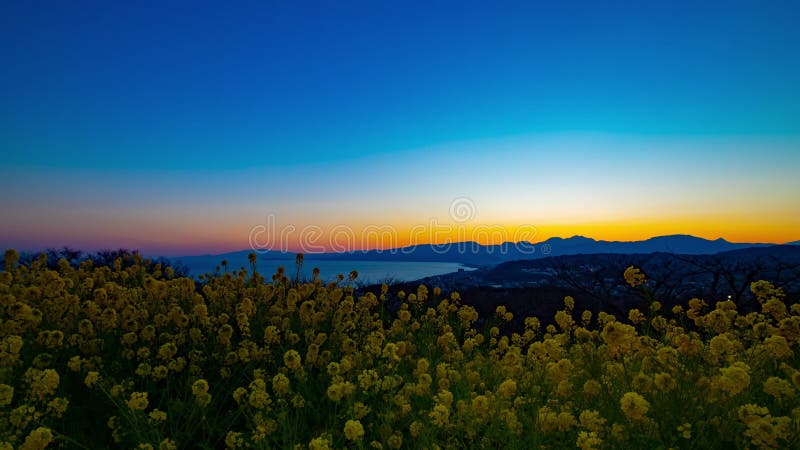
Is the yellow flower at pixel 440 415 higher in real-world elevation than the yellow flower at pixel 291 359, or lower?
lower

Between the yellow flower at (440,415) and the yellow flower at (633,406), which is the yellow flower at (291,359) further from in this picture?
the yellow flower at (633,406)

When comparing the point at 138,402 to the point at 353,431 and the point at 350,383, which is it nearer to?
the point at 350,383

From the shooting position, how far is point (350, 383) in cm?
365

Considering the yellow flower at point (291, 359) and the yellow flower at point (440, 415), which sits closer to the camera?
the yellow flower at point (440, 415)

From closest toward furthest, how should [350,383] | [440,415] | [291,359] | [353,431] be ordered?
1. [353,431]
2. [440,415]
3. [350,383]
4. [291,359]

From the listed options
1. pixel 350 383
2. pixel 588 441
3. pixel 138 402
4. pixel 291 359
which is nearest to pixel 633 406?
pixel 588 441

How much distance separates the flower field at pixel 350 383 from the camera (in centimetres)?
330

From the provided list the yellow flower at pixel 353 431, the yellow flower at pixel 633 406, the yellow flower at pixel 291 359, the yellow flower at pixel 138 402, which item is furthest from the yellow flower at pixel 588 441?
the yellow flower at pixel 138 402

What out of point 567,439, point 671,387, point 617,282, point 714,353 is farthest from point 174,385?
point 617,282

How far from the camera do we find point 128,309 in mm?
5574

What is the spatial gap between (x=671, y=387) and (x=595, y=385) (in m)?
0.67

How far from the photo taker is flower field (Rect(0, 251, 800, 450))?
330 centimetres

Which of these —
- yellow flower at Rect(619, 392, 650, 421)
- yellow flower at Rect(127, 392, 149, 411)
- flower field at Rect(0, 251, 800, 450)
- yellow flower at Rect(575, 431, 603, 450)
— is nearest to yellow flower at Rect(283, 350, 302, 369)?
flower field at Rect(0, 251, 800, 450)

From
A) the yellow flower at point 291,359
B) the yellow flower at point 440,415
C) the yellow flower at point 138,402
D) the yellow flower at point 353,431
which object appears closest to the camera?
the yellow flower at point 353,431
